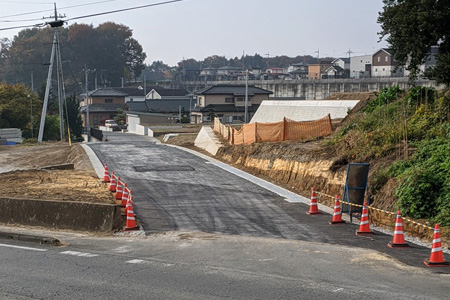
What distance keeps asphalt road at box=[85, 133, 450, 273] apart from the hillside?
161 centimetres

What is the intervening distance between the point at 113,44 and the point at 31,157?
381 feet

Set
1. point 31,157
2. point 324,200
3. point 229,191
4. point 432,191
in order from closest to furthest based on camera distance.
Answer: point 432,191 → point 324,200 → point 229,191 → point 31,157

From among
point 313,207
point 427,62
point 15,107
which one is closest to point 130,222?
point 313,207

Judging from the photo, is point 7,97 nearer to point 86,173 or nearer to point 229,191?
point 86,173

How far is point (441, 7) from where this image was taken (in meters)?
22.6

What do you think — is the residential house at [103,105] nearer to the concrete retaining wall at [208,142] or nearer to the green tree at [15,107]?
the green tree at [15,107]

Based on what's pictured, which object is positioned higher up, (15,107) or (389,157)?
(389,157)

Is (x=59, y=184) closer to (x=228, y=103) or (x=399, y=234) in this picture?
(x=399, y=234)

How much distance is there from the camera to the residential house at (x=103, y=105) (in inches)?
4119

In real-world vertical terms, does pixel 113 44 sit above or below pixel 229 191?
above

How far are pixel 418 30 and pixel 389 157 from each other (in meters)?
5.75

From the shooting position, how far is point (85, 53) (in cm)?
15075

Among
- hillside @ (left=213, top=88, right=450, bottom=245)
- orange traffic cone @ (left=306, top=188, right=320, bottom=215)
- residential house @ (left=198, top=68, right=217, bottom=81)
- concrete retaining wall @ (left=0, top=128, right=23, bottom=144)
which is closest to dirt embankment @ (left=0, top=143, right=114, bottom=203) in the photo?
orange traffic cone @ (left=306, top=188, right=320, bottom=215)

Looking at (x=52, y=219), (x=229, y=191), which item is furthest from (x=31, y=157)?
(x=52, y=219)
